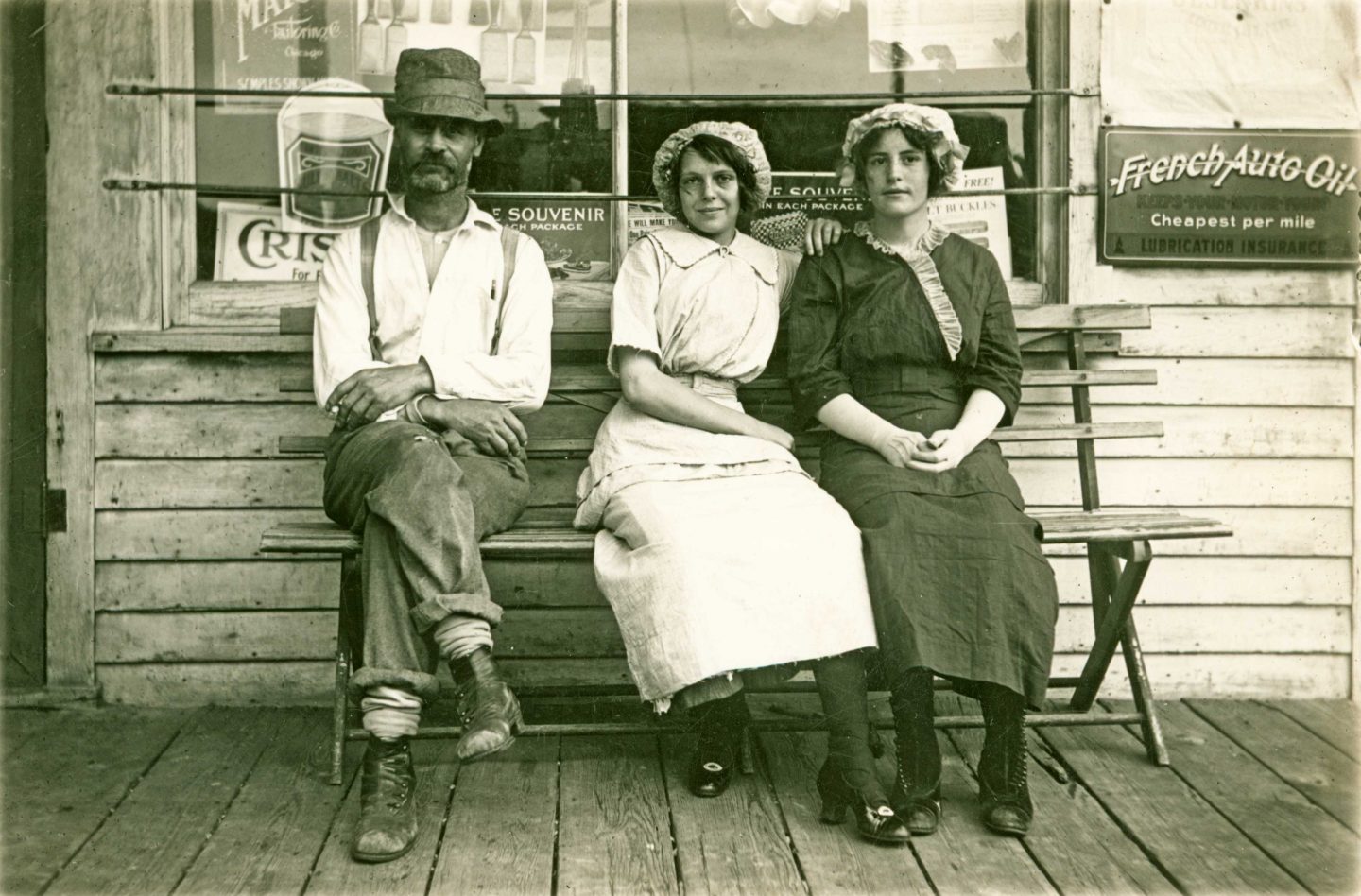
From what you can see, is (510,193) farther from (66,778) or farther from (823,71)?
(66,778)

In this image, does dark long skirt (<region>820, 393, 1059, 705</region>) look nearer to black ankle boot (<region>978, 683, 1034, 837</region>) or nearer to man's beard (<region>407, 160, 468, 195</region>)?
black ankle boot (<region>978, 683, 1034, 837</region>)

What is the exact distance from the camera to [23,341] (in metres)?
3.82

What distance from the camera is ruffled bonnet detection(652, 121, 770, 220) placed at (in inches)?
137

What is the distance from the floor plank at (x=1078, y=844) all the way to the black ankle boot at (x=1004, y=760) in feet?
0.24

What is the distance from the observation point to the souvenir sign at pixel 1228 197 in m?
3.91

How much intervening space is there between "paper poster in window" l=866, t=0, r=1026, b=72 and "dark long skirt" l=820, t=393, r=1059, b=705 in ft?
4.79

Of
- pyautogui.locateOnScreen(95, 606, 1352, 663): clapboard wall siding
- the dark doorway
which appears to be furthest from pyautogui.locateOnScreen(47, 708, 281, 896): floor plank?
the dark doorway

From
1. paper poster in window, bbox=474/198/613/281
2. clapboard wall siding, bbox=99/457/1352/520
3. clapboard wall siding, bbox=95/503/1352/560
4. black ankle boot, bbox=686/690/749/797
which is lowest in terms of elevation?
black ankle boot, bbox=686/690/749/797

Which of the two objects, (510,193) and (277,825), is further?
(510,193)

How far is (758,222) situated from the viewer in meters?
3.82

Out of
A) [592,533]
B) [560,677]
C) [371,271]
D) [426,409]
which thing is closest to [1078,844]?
[592,533]

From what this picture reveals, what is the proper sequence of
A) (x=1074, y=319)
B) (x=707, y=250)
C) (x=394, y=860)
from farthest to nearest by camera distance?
(x=1074, y=319)
(x=707, y=250)
(x=394, y=860)

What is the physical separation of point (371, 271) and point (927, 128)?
1501mm

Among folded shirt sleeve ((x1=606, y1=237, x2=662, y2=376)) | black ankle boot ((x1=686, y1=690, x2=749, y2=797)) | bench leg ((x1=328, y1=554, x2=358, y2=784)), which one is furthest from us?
folded shirt sleeve ((x1=606, y1=237, x2=662, y2=376))
